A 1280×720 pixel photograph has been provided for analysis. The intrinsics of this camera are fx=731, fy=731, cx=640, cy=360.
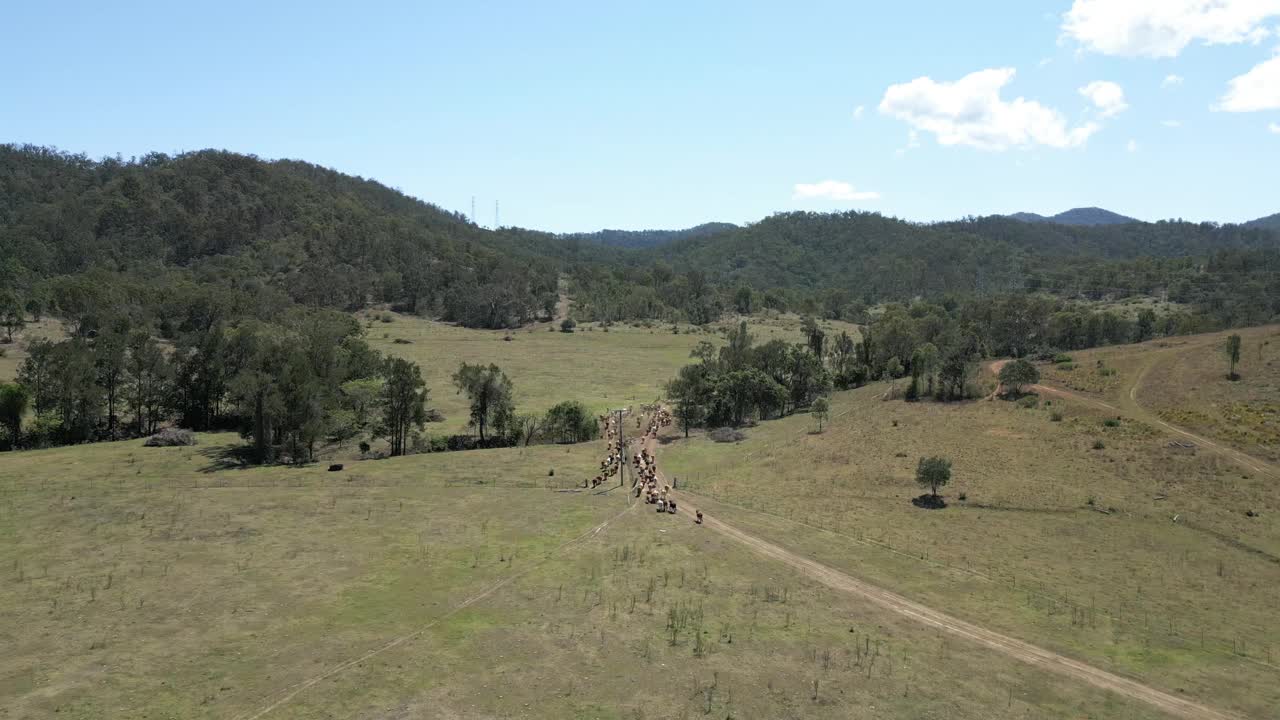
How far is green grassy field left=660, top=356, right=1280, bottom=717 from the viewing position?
119ft

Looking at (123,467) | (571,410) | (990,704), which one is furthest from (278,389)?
(990,704)

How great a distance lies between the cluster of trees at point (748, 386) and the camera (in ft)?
310

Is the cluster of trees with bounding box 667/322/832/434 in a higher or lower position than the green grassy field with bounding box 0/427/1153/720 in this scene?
higher

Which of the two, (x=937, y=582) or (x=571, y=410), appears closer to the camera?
(x=937, y=582)

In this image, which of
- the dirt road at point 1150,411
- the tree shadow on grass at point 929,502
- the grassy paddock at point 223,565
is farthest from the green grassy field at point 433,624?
the dirt road at point 1150,411

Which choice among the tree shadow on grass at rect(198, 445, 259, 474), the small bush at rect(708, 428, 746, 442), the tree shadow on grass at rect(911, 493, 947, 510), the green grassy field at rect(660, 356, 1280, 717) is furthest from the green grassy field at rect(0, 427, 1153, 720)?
the small bush at rect(708, 428, 746, 442)

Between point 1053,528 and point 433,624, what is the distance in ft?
142

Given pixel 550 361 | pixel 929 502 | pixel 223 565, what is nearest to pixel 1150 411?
pixel 929 502

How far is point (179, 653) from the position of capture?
105ft

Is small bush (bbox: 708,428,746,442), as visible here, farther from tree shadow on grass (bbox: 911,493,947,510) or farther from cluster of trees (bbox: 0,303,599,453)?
tree shadow on grass (bbox: 911,493,947,510)

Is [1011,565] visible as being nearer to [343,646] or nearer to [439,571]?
[439,571]

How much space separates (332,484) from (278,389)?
17017mm

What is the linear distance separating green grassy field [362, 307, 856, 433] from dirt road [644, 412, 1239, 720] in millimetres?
52280

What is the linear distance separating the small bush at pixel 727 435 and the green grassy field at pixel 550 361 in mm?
20943
